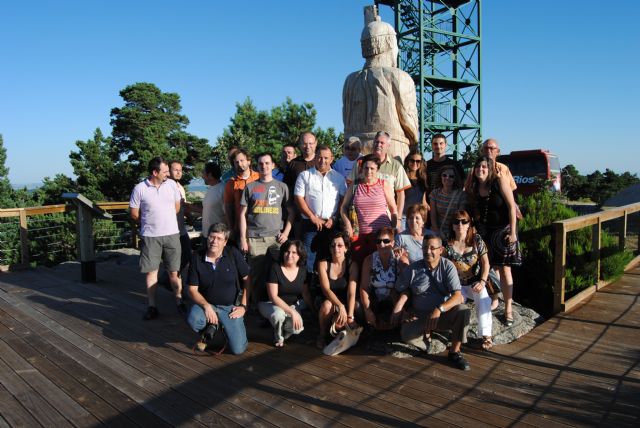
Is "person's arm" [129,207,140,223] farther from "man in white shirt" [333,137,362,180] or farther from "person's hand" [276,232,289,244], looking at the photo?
"man in white shirt" [333,137,362,180]

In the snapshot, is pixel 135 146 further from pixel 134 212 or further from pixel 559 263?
pixel 559 263

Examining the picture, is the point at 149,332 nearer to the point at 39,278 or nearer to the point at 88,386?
the point at 88,386

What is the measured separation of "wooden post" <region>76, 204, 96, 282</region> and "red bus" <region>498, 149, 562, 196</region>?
1232 cm

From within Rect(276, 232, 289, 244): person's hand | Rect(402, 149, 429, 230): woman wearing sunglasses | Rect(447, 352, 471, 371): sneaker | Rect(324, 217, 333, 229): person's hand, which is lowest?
Rect(447, 352, 471, 371): sneaker

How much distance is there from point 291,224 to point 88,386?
2.19 metres

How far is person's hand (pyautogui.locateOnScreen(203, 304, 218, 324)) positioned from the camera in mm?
3805

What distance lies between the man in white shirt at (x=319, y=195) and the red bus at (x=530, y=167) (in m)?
11.8

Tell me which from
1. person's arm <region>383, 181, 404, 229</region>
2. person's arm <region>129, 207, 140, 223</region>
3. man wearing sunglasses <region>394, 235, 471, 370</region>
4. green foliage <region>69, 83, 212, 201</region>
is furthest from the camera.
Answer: green foliage <region>69, 83, 212, 201</region>

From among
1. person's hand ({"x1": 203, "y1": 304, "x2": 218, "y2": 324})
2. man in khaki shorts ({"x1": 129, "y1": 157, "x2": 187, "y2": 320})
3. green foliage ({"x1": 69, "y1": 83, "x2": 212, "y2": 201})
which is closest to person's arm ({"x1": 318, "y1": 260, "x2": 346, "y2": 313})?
person's hand ({"x1": 203, "y1": 304, "x2": 218, "y2": 324})

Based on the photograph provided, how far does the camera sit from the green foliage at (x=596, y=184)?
19.9 m

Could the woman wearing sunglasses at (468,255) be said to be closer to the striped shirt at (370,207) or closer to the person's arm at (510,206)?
the person's arm at (510,206)

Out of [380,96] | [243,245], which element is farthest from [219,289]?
[380,96]

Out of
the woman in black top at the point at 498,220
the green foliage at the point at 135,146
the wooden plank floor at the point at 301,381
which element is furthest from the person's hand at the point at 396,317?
the green foliage at the point at 135,146

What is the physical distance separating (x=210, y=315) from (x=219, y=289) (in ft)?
0.80
